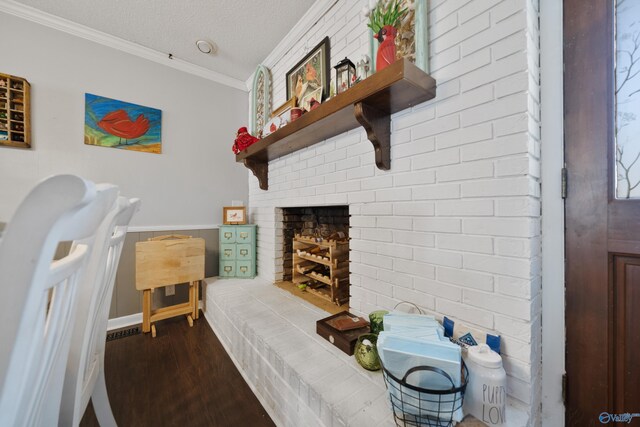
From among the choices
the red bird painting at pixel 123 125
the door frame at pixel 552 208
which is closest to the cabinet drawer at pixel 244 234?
the red bird painting at pixel 123 125

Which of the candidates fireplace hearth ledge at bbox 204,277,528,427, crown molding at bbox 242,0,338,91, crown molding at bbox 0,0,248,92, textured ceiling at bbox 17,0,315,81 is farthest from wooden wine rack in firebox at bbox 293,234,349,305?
crown molding at bbox 0,0,248,92

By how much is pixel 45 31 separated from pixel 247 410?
3.17m

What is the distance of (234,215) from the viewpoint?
2561 millimetres

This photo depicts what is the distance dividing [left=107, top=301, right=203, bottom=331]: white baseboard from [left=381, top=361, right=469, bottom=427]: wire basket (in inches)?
96.8

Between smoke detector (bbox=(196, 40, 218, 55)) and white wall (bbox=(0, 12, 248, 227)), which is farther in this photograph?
smoke detector (bbox=(196, 40, 218, 55))

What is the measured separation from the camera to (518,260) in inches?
35.5

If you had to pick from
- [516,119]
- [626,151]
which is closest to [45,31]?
[516,119]

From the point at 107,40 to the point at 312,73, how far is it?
1.90 metres

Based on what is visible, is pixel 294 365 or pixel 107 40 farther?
pixel 107 40

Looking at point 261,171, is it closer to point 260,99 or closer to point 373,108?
point 260,99

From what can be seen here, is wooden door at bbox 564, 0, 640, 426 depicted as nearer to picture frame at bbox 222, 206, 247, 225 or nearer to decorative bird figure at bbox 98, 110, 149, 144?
picture frame at bbox 222, 206, 247, 225

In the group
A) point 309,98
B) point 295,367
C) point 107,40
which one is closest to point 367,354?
point 295,367

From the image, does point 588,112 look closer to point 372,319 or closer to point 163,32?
point 372,319

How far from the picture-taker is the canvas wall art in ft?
6.95
